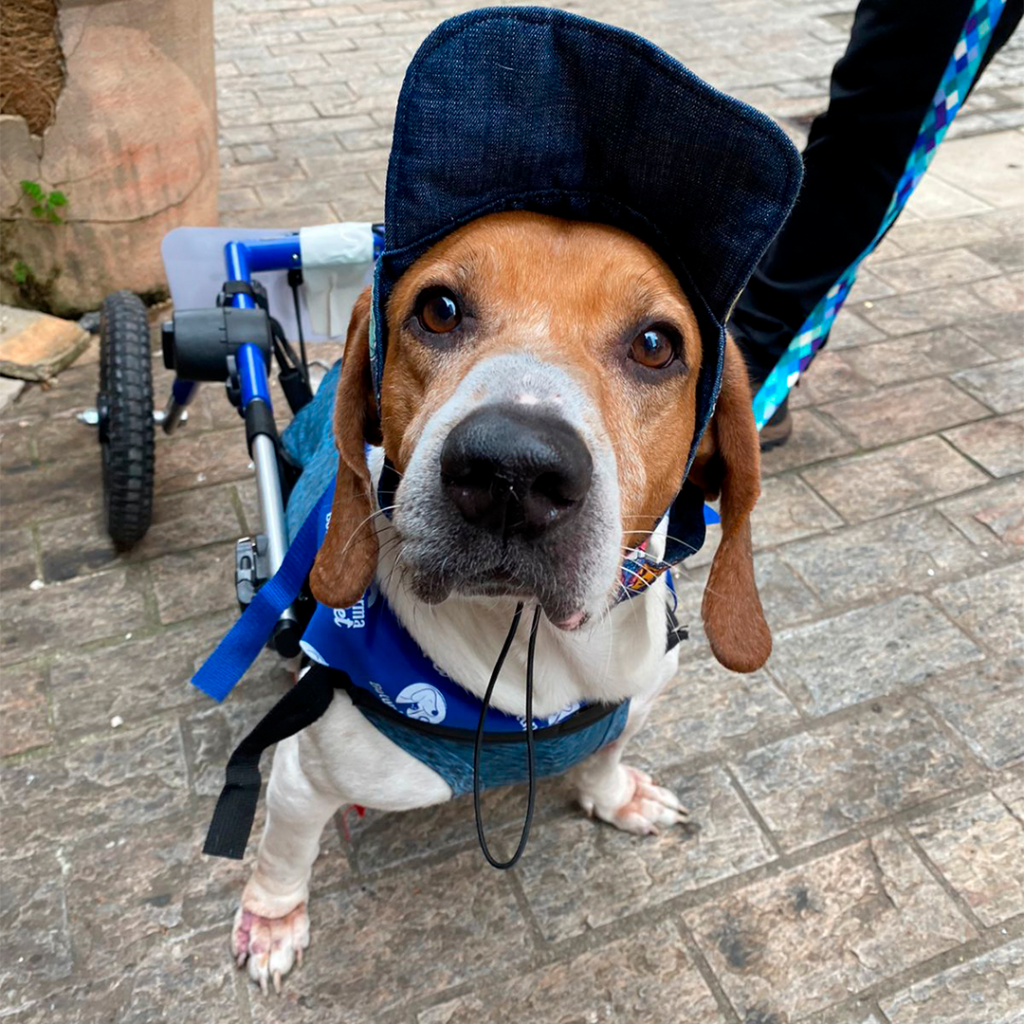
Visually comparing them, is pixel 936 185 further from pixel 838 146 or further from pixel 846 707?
pixel 846 707

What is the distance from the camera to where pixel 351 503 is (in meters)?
1.89

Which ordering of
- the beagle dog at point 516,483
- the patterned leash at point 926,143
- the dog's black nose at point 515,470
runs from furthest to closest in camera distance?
the patterned leash at point 926,143
the beagle dog at point 516,483
the dog's black nose at point 515,470

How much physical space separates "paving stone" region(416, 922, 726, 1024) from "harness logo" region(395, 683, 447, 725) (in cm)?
84

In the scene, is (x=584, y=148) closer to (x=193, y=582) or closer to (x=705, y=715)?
(x=705, y=715)

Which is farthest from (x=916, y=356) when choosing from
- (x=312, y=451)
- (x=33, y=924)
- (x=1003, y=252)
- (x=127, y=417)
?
(x=33, y=924)

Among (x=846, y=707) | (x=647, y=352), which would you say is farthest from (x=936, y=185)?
(x=647, y=352)

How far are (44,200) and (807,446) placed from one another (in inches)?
136

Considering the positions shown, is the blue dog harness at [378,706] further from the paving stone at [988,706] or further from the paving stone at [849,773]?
the paving stone at [988,706]

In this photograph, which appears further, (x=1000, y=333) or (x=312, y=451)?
(x=1000, y=333)

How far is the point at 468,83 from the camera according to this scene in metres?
1.59

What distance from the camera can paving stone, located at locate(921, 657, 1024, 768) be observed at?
2904mm

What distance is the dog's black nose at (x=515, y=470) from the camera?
1388mm

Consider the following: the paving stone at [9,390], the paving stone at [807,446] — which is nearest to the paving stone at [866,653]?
the paving stone at [807,446]

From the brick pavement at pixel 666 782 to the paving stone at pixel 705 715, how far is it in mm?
10
